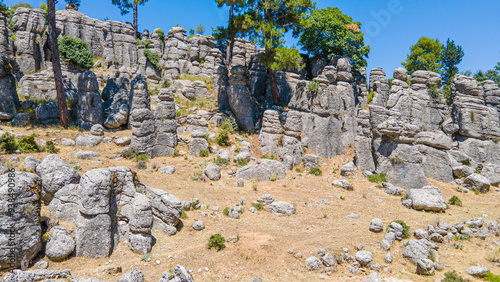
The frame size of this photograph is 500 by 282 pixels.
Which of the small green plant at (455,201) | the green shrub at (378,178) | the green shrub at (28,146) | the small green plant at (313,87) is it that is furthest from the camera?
the small green plant at (313,87)

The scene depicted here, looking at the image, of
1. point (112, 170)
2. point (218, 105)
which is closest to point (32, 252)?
point (112, 170)

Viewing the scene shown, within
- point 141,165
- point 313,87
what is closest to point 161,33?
point 313,87

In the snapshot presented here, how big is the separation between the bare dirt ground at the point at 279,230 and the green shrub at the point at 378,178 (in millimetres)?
396

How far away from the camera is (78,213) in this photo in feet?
30.2

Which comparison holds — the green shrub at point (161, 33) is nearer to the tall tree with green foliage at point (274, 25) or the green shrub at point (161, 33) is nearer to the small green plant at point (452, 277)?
the tall tree with green foliage at point (274, 25)

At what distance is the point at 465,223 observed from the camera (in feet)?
44.4

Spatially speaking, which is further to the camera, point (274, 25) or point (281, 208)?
point (274, 25)

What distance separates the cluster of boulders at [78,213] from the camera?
810 centimetres

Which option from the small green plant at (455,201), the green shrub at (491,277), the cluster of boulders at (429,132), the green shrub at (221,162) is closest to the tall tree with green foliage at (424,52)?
the cluster of boulders at (429,132)

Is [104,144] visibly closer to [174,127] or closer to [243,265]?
[174,127]

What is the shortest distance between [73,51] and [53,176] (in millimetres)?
23865

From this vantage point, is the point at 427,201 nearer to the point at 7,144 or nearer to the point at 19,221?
the point at 19,221

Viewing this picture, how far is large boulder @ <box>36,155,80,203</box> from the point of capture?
1027cm

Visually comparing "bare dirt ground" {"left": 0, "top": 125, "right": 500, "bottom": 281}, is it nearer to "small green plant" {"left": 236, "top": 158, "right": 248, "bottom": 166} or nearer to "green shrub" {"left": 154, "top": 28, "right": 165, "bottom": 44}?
"small green plant" {"left": 236, "top": 158, "right": 248, "bottom": 166}
